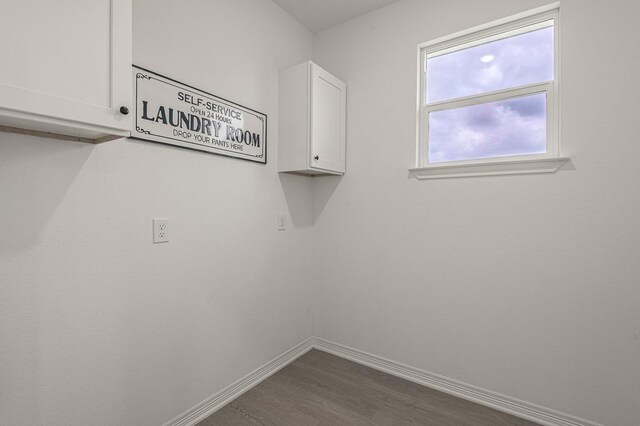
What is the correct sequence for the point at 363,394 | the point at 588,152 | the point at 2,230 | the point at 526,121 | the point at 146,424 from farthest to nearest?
the point at 363,394 < the point at 526,121 < the point at 588,152 < the point at 146,424 < the point at 2,230

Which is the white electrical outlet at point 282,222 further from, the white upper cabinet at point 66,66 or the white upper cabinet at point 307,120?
the white upper cabinet at point 66,66

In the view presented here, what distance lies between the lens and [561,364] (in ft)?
5.91

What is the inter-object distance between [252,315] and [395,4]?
8.34 feet

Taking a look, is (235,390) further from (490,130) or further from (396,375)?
(490,130)

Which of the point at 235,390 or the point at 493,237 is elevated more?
the point at 493,237

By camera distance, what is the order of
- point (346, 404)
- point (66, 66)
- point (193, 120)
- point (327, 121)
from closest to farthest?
point (66, 66)
point (193, 120)
point (346, 404)
point (327, 121)

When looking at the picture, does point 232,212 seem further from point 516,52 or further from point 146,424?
point 516,52

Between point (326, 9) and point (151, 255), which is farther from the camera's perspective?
point (326, 9)

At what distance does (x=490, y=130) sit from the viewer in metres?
2.07

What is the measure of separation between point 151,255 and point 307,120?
1352 millimetres

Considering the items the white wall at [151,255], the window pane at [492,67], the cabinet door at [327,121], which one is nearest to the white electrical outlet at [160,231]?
the white wall at [151,255]

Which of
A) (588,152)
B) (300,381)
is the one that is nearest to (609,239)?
(588,152)

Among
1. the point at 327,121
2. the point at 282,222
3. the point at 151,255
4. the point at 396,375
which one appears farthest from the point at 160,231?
the point at 396,375

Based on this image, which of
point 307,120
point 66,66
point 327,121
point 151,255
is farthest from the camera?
point 327,121
